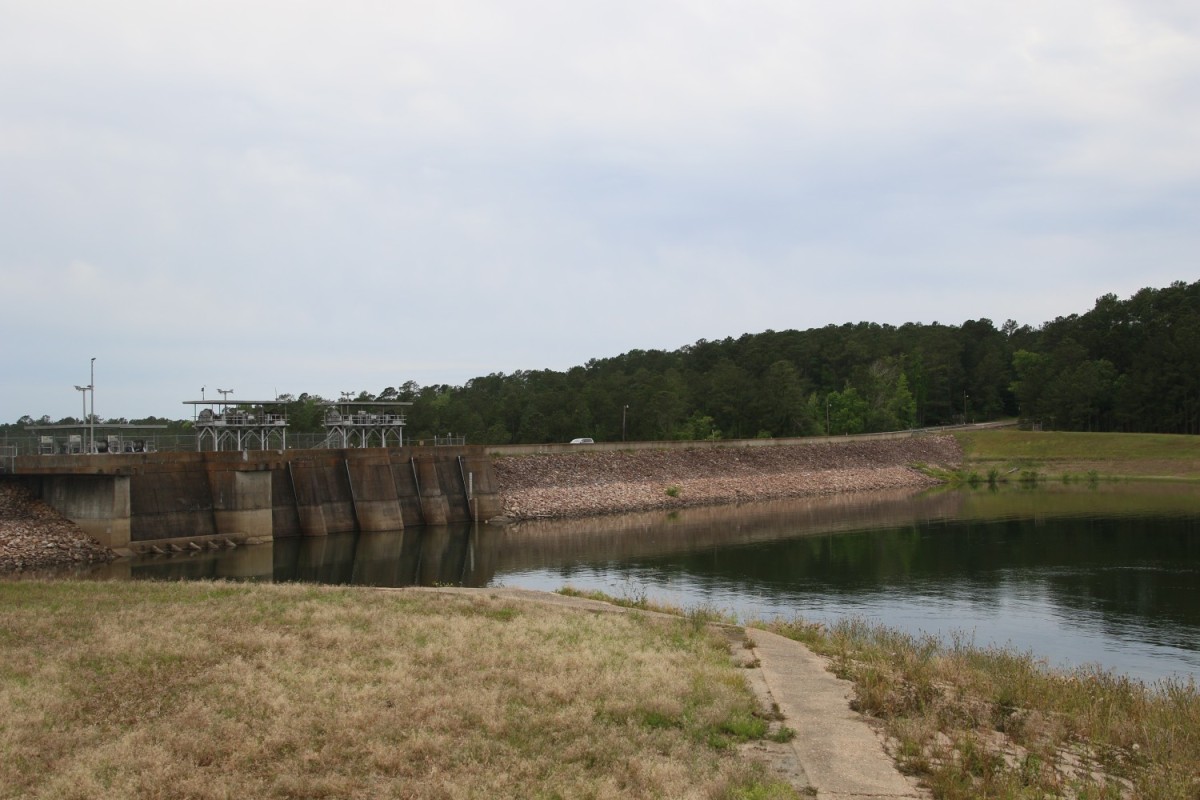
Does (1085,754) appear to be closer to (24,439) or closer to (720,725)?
(720,725)

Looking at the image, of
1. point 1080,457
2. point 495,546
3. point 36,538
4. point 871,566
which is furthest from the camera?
point 1080,457

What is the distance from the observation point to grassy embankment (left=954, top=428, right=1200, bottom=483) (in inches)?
3733

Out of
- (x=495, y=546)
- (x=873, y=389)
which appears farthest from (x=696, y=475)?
(x=873, y=389)

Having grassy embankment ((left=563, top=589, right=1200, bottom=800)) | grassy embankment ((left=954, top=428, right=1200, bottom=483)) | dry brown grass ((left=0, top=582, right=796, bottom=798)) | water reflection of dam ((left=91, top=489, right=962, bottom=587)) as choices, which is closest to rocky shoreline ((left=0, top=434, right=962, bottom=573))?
water reflection of dam ((left=91, top=489, right=962, bottom=587))

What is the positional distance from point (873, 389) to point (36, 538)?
111762 mm

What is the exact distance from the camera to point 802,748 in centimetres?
1242

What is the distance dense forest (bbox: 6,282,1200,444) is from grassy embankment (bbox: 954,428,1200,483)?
1667cm

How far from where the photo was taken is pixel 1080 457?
101 meters

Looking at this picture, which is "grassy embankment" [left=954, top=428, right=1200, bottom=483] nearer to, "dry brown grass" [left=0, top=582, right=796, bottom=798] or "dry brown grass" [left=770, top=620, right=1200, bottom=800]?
"dry brown grass" [left=770, top=620, right=1200, bottom=800]

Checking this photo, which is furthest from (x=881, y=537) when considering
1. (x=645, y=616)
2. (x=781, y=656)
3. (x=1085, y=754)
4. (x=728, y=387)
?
(x=728, y=387)

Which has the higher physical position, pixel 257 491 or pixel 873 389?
pixel 873 389

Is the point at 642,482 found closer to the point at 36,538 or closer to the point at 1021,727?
the point at 36,538

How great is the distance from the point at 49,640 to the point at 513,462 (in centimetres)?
5034

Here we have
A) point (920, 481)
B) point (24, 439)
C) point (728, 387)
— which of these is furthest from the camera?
point (728, 387)
